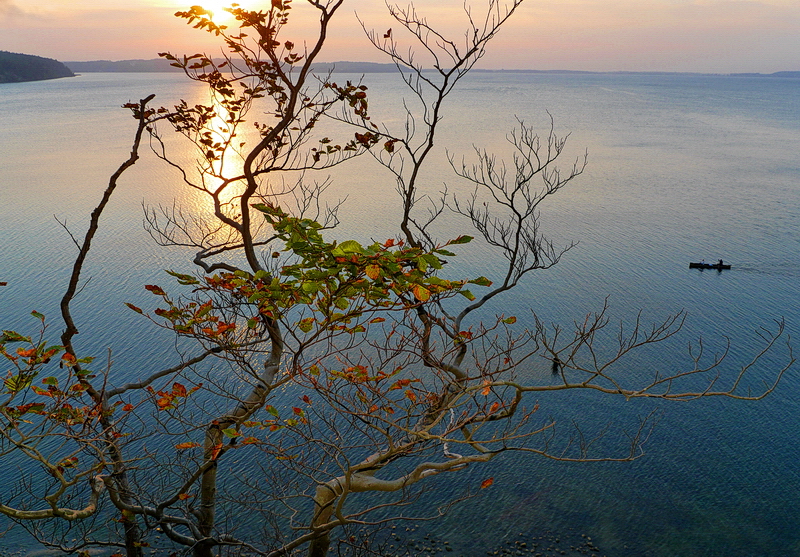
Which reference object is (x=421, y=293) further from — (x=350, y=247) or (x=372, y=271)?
(x=350, y=247)

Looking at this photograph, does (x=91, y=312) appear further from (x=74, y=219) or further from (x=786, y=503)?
(x=786, y=503)

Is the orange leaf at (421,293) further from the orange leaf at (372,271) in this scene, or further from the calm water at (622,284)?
the calm water at (622,284)

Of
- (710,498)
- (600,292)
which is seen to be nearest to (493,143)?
(600,292)

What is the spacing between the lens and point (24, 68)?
133500 millimetres

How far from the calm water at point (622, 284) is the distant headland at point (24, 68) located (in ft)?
294

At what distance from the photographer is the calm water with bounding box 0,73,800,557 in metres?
13.0

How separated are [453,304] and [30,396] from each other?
Result: 39.2ft

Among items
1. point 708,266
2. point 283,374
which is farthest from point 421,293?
point 708,266

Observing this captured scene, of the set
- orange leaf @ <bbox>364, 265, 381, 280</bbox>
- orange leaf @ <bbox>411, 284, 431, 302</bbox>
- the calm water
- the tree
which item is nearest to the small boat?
the calm water

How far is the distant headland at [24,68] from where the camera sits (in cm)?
12700

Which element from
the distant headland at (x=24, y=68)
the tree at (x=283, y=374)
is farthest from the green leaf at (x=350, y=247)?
the distant headland at (x=24, y=68)

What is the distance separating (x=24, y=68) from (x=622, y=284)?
145083 millimetres

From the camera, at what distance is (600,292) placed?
2275 centimetres

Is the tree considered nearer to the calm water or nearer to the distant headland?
the calm water
